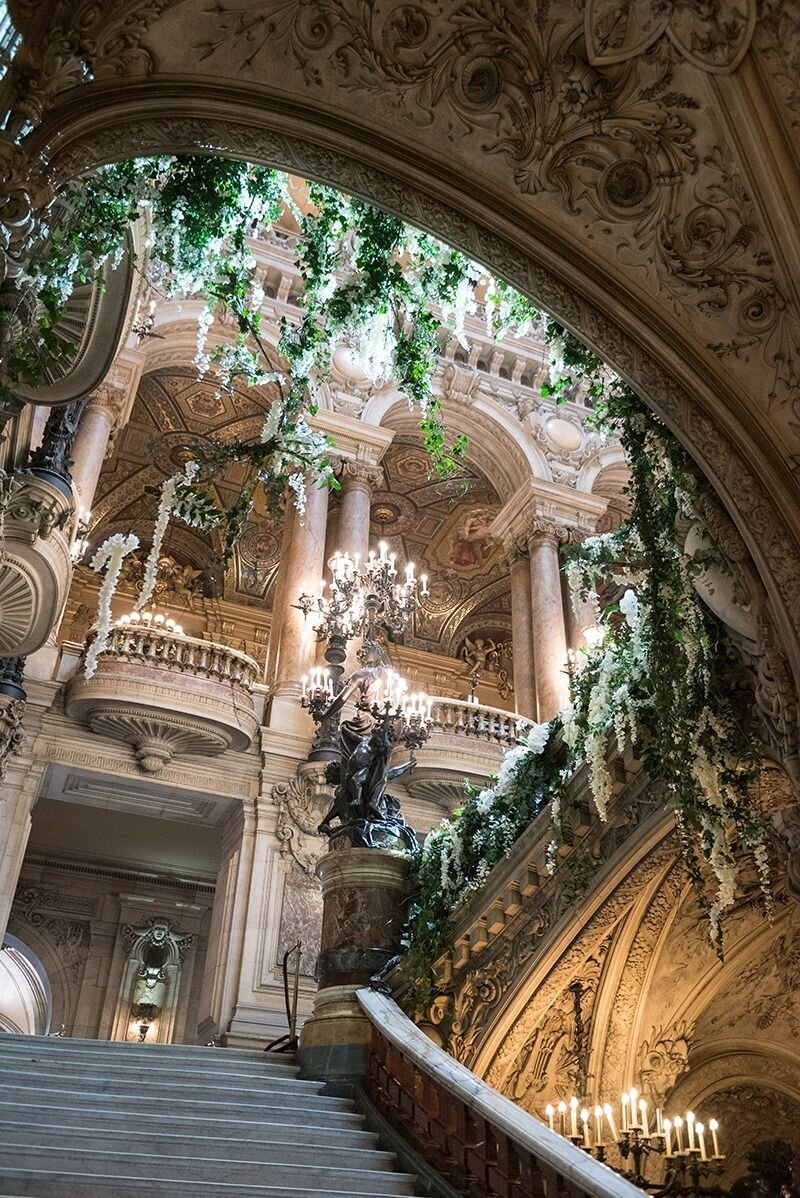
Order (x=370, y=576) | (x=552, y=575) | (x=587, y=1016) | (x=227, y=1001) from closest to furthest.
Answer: (x=587, y=1016)
(x=227, y=1001)
(x=370, y=576)
(x=552, y=575)

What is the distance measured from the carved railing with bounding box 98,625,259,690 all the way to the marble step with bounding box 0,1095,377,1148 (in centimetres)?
751

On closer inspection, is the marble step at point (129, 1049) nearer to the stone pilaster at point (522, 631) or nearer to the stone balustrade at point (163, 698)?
the stone balustrade at point (163, 698)

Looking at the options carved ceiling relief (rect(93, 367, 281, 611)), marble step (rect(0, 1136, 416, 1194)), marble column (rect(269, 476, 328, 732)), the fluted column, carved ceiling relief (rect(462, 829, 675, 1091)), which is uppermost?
carved ceiling relief (rect(93, 367, 281, 611))

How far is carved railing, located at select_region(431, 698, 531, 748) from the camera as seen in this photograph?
556 inches

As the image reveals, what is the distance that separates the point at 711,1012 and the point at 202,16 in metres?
9.26

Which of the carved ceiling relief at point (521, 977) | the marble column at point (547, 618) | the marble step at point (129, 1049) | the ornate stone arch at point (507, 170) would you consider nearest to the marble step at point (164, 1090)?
the marble step at point (129, 1049)

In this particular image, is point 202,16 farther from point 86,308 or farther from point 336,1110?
point 336,1110

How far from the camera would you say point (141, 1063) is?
6.61 metres

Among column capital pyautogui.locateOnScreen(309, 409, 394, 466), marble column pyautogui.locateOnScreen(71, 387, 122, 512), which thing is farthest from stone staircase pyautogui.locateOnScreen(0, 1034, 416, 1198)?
column capital pyautogui.locateOnScreen(309, 409, 394, 466)

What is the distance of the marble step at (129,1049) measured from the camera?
22.7 ft

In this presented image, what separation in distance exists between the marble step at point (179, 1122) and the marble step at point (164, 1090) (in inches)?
6.6

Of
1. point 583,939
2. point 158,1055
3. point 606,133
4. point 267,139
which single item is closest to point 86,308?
point 267,139

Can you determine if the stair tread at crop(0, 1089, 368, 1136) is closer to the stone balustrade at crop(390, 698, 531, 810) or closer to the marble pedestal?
the marble pedestal

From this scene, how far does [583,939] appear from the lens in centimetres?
727
